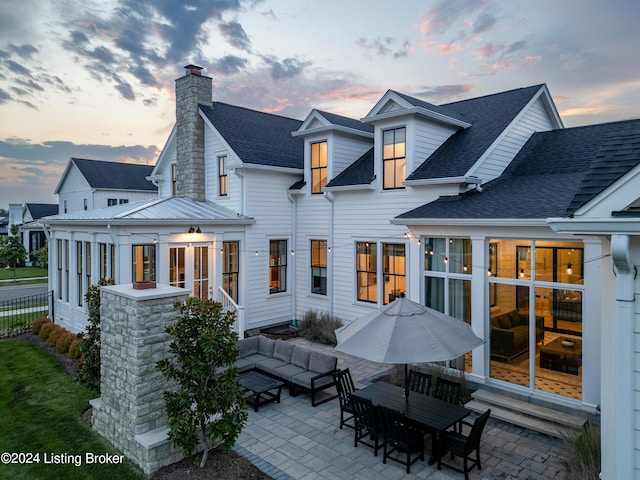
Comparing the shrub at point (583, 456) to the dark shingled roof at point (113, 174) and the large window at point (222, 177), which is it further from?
the dark shingled roof at point (113, 174)

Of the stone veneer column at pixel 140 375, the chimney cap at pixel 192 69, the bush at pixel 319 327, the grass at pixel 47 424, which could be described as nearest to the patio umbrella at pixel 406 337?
the stone veneer column at pixel 140 375

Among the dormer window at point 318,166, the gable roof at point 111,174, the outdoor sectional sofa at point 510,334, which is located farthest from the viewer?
the gable roof at point 111,174

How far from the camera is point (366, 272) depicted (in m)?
12.4

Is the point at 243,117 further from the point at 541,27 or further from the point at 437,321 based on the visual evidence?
the point at 437,321

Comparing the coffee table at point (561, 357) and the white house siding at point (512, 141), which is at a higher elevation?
the white house siding at point (512, 141)

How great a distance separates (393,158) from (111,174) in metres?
34.0

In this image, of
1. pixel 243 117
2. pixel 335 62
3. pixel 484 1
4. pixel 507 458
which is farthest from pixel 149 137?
pixel 507 458

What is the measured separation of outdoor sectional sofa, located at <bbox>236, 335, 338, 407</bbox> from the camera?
320 inches

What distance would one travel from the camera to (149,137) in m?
25.1

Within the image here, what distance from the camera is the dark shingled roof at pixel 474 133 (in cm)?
1041

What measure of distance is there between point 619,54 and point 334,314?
11984mm

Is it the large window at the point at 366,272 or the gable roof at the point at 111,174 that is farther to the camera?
the gable roof at the point at 111,174

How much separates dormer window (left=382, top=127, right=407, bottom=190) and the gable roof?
31572 millimetres

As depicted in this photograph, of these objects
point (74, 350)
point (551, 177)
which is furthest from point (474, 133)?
point (74, 350)
